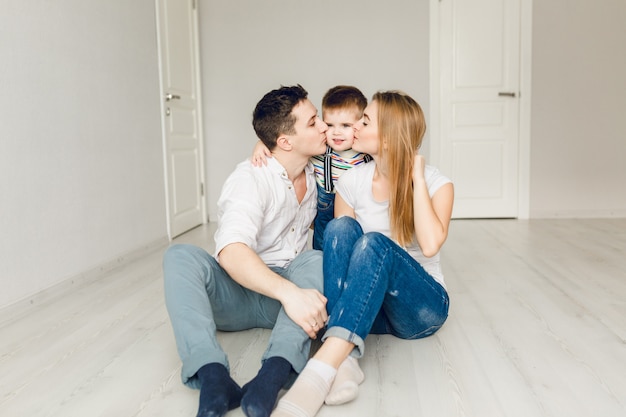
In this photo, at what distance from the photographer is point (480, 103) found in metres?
5.07

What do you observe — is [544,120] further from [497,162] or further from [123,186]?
[123,186]

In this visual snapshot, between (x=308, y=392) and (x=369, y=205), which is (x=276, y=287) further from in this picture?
(x=369, y=205)

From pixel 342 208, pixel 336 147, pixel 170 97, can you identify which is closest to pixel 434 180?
pixel 342 208

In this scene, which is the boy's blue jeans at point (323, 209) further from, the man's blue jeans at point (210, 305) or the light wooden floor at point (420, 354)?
the light wooden floor at point (420, 354)

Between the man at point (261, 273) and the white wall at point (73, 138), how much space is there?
1074 mm

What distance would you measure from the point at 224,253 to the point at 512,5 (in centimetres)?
418

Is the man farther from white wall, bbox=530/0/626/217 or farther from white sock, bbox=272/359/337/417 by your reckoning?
white wall, bbox=530/0/626/217

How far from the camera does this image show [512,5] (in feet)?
16.2

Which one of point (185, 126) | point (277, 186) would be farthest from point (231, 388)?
point (185, 126)

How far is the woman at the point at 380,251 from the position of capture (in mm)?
1483

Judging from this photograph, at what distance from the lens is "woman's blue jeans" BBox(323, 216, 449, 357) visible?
1.52 metres

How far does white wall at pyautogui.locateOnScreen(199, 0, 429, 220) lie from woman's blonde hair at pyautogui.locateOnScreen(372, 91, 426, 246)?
11.2 ft

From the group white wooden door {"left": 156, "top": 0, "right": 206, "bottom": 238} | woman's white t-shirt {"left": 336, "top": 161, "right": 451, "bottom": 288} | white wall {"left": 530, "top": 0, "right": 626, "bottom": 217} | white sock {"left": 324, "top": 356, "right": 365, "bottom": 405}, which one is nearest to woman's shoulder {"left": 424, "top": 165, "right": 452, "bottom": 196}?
woman's white t-shirt {"left": 336, "top": 161, "right": 451, "bottom": 288}

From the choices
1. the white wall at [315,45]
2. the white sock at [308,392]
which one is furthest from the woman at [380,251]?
the white wall at [315,45]
